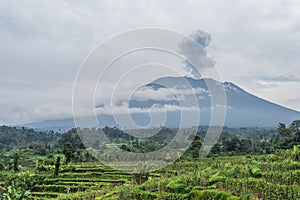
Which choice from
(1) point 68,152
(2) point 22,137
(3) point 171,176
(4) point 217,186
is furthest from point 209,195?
(2) point 22,137

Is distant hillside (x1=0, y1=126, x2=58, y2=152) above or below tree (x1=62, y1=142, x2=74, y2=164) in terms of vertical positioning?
above

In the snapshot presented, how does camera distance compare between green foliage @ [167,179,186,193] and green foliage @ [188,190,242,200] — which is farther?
green foliage @ [167,179,186,193]

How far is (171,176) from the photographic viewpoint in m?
17.4

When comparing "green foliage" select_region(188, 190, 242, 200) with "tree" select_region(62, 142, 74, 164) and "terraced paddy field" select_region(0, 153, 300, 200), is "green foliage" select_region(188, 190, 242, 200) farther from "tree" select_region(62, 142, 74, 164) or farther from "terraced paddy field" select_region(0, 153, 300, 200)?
"tree" select_region(62, 142, 74, 164)

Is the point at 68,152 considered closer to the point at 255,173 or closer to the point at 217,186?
the point at 217,186

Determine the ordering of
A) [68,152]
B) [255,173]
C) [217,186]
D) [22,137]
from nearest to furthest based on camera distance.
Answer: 1. [217,186]
2. [255,173]
3. [68,152]
4. [22,137]

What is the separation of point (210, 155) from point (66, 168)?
11174mm

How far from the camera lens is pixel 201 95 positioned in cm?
1367

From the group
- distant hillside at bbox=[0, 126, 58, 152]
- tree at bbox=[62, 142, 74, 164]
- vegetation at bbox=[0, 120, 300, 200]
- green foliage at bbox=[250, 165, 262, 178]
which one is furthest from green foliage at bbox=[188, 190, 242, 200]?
distant hillside at bbox=[0, 126, 58, 152]

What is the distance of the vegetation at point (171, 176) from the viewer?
11.3 meters

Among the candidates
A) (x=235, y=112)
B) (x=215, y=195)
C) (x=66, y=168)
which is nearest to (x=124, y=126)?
(x=215, y=195)

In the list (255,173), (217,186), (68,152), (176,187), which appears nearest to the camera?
(217,186)

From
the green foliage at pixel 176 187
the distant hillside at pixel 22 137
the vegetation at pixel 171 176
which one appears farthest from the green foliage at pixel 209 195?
the distant hillside at pixel 22 137

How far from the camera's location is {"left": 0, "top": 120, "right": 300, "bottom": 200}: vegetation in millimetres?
11344
